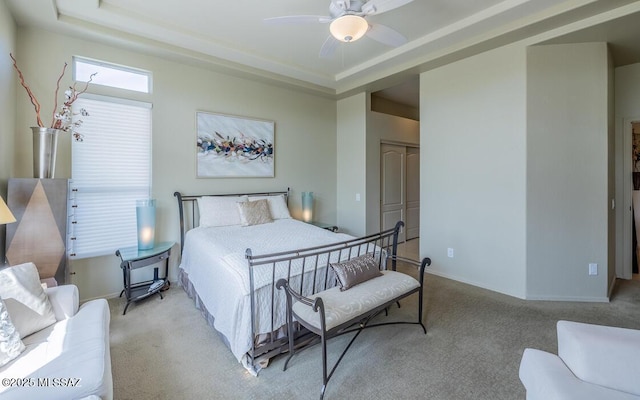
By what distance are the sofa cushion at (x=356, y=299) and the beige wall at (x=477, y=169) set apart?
1713mm

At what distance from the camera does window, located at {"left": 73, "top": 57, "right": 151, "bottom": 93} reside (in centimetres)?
307

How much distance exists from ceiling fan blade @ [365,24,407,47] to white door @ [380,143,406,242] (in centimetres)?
285

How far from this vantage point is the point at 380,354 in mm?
2195

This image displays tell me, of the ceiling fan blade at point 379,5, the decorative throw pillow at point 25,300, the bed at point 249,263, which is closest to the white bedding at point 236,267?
the bed at point 249,263

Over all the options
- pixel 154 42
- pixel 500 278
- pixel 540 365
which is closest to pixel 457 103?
pixel 500 278

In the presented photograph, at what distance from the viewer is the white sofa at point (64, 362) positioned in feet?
3.91

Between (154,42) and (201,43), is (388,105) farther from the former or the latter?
(154,42)

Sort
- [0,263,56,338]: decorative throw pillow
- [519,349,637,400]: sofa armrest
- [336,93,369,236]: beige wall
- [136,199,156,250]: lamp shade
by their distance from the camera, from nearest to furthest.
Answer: [519,349,637,400]: sofa armrest < [0,263,56,338]: decorative throw pillow < [136,199,156,250]: lamp shade < [336,93,369,236]: beige wall

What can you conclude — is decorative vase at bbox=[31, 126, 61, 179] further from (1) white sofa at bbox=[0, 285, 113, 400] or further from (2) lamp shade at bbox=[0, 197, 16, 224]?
(1) white sofa at bbox=[0, 285, 113, 400]

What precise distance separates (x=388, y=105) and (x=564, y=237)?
386cm

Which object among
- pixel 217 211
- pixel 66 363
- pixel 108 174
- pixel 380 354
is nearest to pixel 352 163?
pixel 217 211

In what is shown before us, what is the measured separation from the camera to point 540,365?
1323 millimetres

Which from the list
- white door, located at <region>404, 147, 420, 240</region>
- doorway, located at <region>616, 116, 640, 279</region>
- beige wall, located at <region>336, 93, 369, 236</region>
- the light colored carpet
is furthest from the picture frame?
doorway, located at <region>616, 116, 640, 279</region>

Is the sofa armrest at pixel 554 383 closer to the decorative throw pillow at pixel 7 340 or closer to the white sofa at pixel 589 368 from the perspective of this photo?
the white sofa at pixel 589 368
